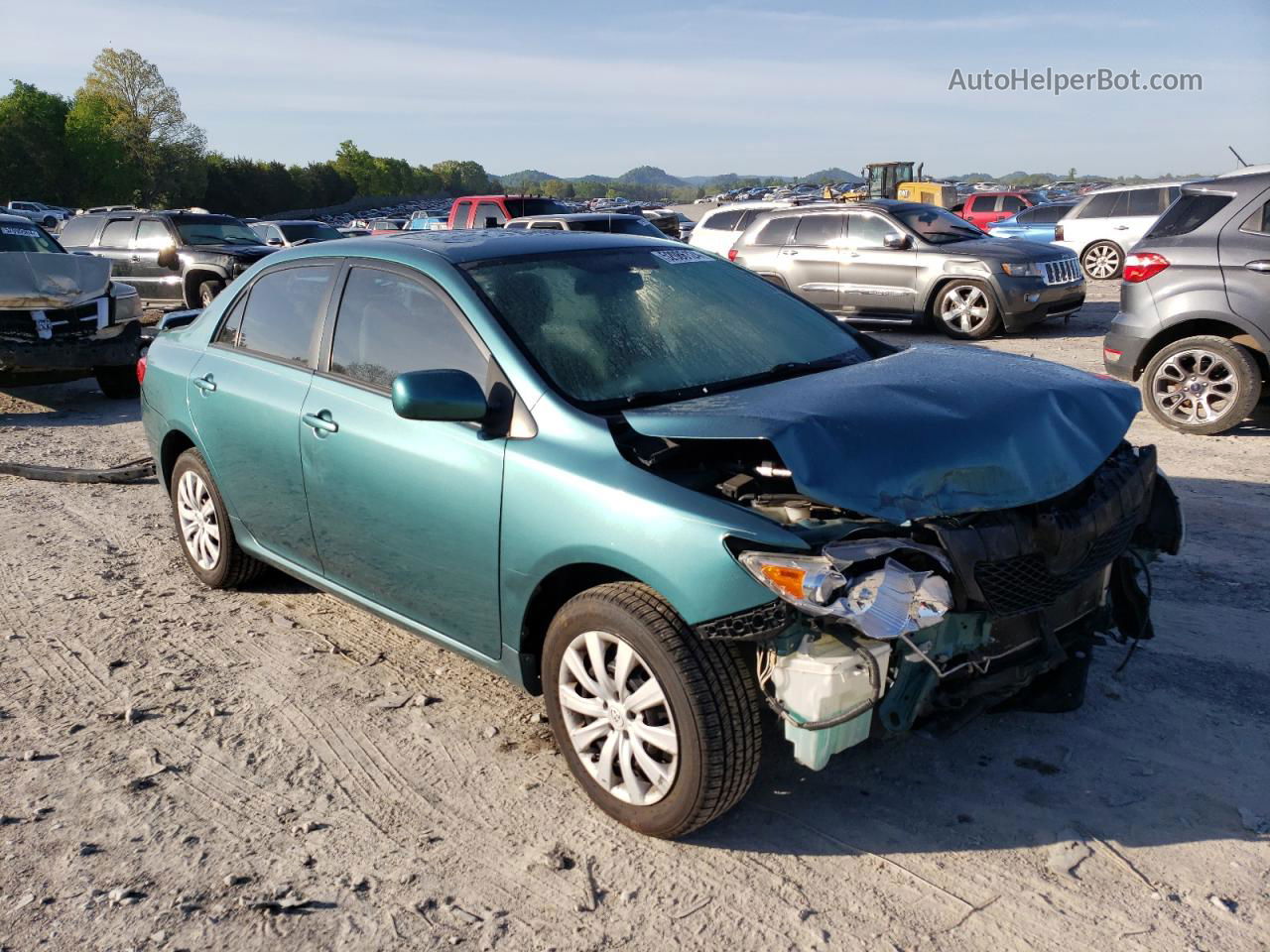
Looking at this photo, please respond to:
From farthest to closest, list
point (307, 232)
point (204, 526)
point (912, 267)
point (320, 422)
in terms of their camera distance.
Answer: point (307, 232)
point (912, 267)
point (204, 526)
point (320, 422)

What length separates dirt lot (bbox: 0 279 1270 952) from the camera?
2799mm

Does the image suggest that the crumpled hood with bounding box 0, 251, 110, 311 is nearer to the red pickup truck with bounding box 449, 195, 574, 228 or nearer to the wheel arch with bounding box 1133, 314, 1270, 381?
the wheel arch with bounding box 1133, 314, 1270, 381

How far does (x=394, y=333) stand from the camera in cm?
404

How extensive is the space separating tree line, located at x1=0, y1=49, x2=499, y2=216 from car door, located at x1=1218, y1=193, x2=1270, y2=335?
88.7 meters

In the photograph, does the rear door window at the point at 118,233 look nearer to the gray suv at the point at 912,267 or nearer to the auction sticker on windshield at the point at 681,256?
the gray suv at the point at 912,267

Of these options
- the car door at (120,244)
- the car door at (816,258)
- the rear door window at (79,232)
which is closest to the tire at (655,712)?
the car door at (816,258)

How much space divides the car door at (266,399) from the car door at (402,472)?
0.15 metres

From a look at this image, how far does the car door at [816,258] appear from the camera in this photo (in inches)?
566

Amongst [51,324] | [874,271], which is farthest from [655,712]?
[874,271]

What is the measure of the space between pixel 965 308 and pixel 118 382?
9806 millimetres

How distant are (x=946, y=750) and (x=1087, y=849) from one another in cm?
63

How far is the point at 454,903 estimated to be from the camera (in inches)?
114

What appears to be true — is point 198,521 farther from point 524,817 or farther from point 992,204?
point 992,204

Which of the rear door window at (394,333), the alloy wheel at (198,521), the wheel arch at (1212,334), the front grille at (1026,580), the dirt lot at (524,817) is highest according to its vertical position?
the rear door window at (394,333)
